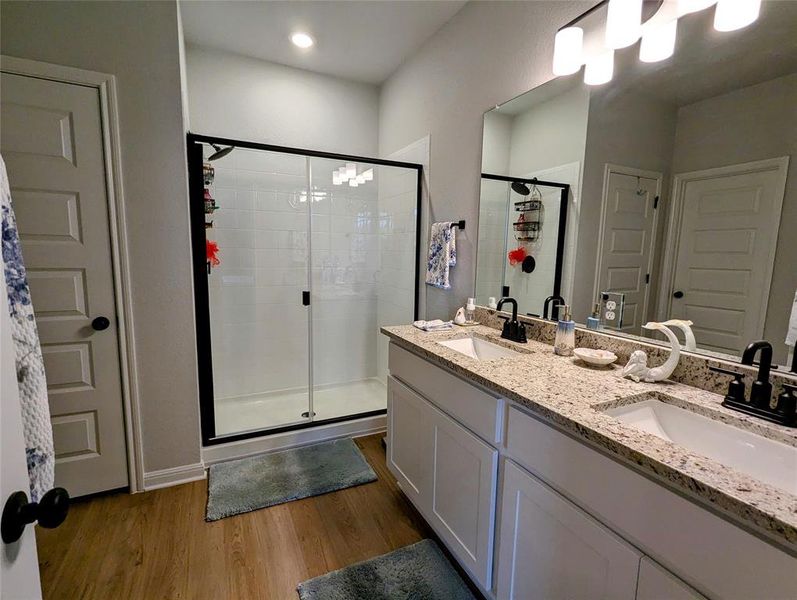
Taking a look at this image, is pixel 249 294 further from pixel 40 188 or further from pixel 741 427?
pixel 741 427

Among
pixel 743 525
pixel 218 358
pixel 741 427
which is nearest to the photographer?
pixel 743 525

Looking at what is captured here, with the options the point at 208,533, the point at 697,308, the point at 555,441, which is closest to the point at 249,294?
the point at 208,533

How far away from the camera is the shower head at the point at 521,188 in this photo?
186 centimetres

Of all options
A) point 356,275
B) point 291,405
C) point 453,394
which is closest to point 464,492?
point 453,394

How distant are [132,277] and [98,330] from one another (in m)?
0.31

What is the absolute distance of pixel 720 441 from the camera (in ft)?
3.16

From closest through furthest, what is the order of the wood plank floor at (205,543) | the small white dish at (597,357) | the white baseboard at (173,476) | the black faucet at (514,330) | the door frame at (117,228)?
the small white dish at (597,357)
the wood plank floor at (205,543)
the door frame at (117,228)
the black faucet at (514,330)
the white baseboard at (173,476)

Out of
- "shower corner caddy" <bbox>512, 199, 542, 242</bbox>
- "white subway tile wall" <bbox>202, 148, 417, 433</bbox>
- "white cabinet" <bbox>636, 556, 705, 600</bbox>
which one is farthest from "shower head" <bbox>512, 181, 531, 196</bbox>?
"white cabinet" <bbox>636, 556, 705, 600</bbox>

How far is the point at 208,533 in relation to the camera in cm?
172

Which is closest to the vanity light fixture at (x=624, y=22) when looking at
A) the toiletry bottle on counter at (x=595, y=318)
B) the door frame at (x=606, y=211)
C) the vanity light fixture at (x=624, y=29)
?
the vanity light fixture at (x=624, y=29)

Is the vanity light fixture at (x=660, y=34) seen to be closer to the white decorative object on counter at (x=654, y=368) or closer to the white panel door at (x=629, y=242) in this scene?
the white panel door at (x=629, y=242)

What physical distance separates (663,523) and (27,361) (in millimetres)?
1302

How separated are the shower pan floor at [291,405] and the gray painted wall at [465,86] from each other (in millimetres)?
1015

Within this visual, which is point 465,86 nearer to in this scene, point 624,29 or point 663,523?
point 624,29
